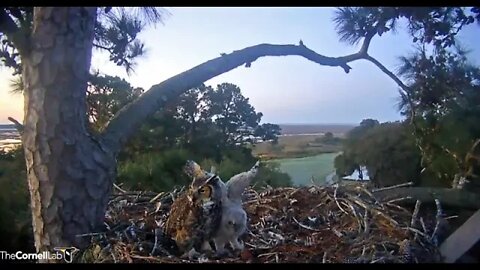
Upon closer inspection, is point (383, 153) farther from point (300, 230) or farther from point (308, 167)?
point (300, 230)

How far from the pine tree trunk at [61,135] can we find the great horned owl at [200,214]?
22cm

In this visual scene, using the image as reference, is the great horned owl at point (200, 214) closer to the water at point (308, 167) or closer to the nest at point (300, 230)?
the nest at point (300, 230)

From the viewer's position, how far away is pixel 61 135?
1.08 metres

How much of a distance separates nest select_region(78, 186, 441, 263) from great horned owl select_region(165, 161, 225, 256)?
0.04 meters

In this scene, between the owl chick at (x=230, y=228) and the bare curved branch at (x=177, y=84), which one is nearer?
the owl chick at (x=230, y=228)

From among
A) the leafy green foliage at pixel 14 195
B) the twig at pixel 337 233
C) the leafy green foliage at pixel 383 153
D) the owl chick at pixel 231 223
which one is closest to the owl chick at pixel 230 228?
the owl chick at pixel 231 223

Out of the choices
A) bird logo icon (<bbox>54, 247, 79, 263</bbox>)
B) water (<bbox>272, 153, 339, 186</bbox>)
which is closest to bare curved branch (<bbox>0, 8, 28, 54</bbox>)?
bird logo icon (<bbox>54, 247, 79, 263</bbox>)

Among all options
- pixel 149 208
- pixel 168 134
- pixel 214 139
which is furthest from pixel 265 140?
pixel 149 208

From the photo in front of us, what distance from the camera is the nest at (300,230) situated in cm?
105

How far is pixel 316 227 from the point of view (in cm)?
129

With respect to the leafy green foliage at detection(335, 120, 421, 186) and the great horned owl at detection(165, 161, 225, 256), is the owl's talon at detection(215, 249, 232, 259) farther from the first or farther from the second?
the leafy green foliage at detection(335, 120, 421, 186)

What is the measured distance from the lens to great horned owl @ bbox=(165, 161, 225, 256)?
1.05 m

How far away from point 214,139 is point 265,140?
13 centimetres

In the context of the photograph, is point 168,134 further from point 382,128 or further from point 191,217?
point 382,128
